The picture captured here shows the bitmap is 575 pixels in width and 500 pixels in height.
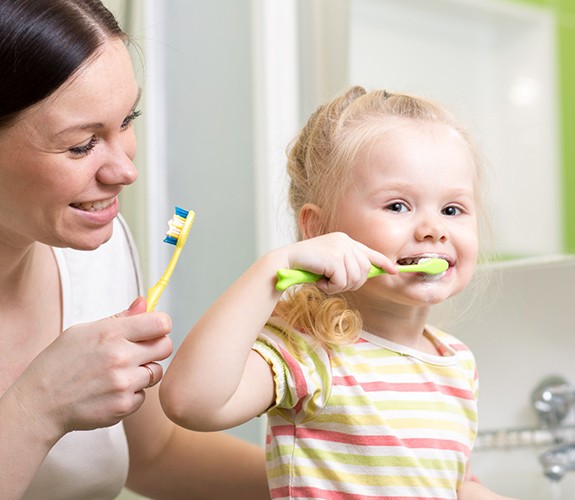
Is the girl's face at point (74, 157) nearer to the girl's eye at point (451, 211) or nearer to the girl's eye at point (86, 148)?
the girl's eye at point (86, 148)

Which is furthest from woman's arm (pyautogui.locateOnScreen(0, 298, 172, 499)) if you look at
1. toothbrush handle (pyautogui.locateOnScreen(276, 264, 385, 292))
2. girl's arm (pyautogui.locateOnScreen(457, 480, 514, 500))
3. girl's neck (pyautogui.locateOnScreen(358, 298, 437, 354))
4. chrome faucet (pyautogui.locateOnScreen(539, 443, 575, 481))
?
chrome faucet (pyautogui.locateOnScreen(539, 443, 575, 481))

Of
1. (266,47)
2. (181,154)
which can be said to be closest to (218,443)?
(266,47)

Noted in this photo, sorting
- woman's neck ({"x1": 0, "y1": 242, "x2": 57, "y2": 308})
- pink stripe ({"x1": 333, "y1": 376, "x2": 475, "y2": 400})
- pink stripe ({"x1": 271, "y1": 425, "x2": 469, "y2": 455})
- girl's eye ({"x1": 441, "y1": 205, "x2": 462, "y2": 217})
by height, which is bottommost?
pink stripe ({"x1": 271, "y1": 425, "x2": 469, "y2": 455})

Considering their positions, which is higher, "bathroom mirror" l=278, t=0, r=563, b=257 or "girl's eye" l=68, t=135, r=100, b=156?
"bathroom mirror" l=278, t=0, r=563, b=257

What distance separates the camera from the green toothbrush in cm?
74

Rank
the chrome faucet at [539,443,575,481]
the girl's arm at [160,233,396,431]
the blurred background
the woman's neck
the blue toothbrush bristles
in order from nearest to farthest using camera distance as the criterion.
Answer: the girl's arm at [160,233,396,431]
the blue toothbrush bristles
the woman's neck
the chrome faucet at [539,443,575,481]
the blurred background

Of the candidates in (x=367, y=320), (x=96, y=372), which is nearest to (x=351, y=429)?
(x=367, y=320)

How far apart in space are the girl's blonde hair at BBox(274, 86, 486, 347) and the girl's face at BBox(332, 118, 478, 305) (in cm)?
2

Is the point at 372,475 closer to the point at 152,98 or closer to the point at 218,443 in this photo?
the point at 218,443

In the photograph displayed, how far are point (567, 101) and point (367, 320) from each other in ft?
2.25

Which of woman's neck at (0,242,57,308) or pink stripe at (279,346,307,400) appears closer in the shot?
pink stripe at (279,346,307,400)

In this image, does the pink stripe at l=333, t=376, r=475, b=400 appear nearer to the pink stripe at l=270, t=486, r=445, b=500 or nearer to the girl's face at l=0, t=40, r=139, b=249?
the pink stripe at l=270, t=486, r=445, b=500

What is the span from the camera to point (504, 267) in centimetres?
143

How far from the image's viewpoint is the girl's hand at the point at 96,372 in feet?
2.52
